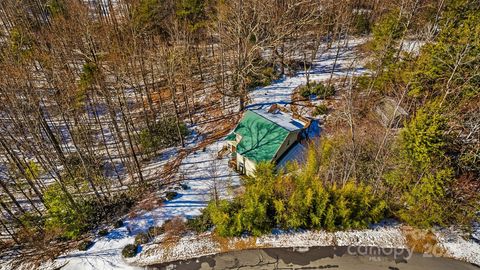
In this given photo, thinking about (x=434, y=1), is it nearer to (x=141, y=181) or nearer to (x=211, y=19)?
(x=211, y=19)

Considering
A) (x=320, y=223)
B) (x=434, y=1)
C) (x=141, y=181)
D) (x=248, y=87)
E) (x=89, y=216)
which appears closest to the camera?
(x=320, y=223)

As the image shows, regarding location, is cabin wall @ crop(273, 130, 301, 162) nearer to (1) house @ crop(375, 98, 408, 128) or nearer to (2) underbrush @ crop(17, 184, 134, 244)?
(1) house @ crop(375, 98, 408, 128)

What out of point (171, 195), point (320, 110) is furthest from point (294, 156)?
point (171, 195)

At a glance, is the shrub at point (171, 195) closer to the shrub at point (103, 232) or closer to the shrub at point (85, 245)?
the shrub at point (103, 232)

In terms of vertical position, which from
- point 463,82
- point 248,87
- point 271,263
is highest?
point 463,82

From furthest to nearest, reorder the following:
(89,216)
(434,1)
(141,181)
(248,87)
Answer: (248,87)
(434,1)
(141,181)
(89,216)

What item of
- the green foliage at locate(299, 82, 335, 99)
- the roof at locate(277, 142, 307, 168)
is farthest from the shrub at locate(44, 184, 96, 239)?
the green foliage at locate(299, 82, 335, 99)

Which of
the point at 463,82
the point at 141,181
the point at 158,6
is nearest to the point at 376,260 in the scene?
the point at 463,82
